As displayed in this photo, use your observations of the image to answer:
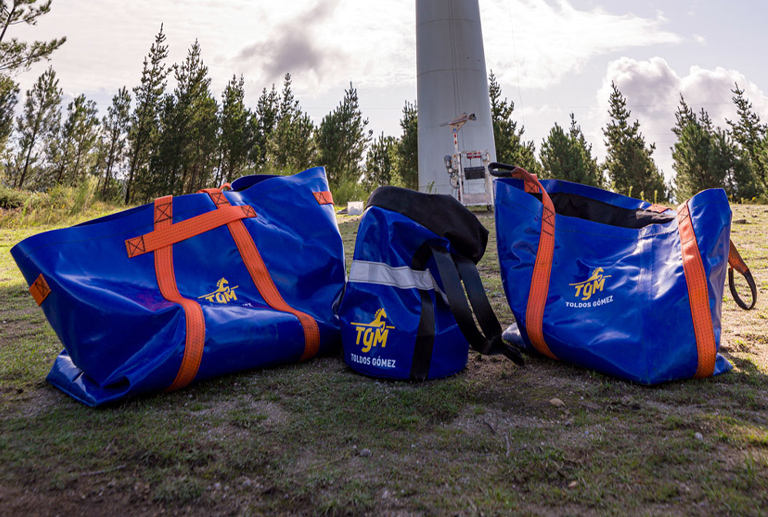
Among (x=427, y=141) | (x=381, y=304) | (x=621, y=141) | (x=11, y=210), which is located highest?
(x=621, y=141)

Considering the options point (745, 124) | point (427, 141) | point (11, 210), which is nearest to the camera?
point (11, 210)

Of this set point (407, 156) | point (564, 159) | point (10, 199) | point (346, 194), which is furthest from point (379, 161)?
point (10, 199)

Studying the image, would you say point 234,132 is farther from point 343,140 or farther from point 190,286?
point 190,286

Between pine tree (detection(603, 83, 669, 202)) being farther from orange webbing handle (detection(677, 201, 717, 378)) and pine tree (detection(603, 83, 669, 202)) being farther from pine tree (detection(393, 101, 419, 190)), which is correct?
orange webbing handle (detection(677, 201, 717, 378))

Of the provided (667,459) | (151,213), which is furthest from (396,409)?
(151,213)

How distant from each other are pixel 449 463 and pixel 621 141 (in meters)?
41.3

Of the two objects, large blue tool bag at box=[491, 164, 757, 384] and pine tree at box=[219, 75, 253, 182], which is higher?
pine tree at box=[219, 75, 253, 182]

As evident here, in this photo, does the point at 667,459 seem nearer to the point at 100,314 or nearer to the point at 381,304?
the point at 381,304

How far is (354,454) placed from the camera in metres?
1.39

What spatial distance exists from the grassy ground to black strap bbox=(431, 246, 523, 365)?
0.41ft

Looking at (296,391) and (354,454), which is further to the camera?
(296,391)

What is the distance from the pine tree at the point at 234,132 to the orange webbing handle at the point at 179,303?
27594 mm

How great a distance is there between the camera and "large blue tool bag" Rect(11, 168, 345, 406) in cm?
175

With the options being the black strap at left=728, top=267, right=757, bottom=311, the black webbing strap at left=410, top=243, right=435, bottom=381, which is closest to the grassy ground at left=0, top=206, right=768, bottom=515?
the black webbing strap at left=410, top=243, right=435, bottom=381
